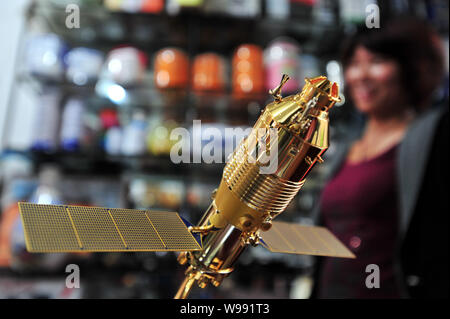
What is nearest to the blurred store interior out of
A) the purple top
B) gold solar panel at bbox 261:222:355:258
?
the purple top

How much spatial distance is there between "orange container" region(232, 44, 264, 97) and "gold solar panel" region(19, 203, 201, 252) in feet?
3.44

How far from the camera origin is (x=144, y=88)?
1.21 m

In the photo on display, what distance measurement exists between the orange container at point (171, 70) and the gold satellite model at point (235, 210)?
1.05 m

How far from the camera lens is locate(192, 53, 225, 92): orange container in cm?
119

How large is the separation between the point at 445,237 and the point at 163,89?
39.1 inches

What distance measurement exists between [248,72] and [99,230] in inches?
43.4

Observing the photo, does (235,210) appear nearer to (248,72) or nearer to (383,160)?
(383,160)

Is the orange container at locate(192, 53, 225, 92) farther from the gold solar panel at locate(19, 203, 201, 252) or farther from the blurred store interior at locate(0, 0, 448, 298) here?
the gold solar panel at locate(19, 203, 201, 252)

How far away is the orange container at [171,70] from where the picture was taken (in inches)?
46.4

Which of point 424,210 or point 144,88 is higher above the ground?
point 144,88

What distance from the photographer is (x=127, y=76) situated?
1.18 m

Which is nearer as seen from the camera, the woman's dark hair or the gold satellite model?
the gold satellite model

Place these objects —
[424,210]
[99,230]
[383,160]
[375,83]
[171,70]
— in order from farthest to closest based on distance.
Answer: [171,70]
[375,83]
[383,160]
[424,210]
[99,230]

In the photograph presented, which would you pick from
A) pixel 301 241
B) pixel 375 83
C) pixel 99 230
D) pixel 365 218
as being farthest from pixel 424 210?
pixel 99 230
